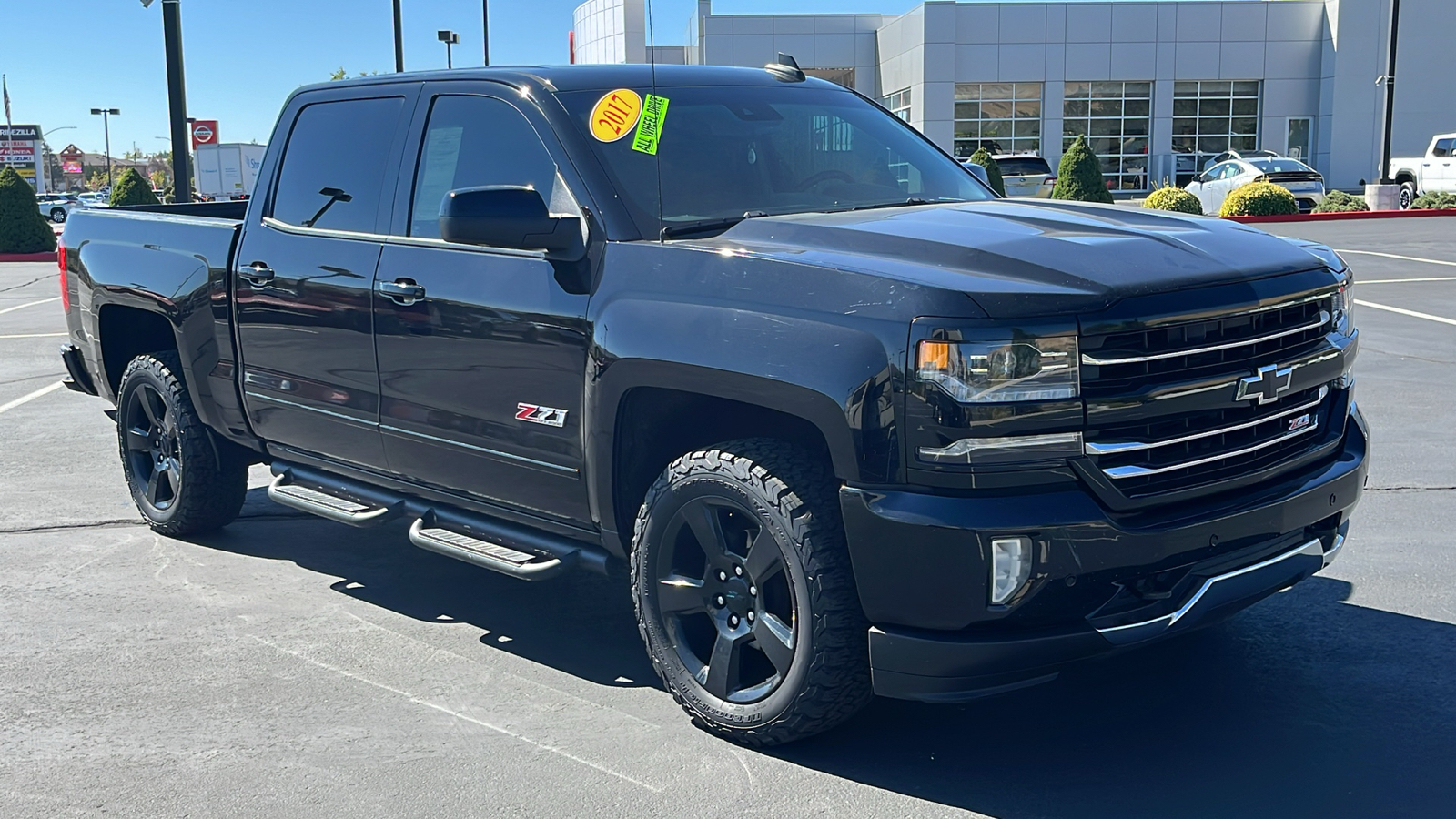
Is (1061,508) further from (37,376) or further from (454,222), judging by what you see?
(37,376)

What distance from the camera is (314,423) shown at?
5.30 m

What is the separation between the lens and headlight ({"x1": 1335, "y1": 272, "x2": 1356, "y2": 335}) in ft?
13.2

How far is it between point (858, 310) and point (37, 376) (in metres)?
9.96

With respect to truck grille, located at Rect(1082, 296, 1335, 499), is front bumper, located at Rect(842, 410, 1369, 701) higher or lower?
lower

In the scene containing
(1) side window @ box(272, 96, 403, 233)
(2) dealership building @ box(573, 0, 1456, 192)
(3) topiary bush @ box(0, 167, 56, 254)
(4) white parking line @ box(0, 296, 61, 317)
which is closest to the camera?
(1) side window @ box(272, 96, 403, 233)

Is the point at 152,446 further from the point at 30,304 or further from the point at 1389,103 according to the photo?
the point at 1389,103

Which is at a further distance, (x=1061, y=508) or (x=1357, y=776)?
(x=1357, y=776)

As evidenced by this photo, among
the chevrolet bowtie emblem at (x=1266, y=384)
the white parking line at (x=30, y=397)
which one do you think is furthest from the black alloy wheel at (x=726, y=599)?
the white parking line at (x=30, y=397)

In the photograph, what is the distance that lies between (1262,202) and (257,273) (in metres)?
25.3

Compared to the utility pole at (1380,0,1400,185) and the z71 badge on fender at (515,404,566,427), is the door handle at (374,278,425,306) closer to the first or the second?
the z71 badge on fender at (515,404,566,427)

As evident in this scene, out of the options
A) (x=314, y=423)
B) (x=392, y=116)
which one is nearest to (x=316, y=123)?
(x=392, y=116)

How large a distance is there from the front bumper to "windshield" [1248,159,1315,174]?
Result: 29.9 m

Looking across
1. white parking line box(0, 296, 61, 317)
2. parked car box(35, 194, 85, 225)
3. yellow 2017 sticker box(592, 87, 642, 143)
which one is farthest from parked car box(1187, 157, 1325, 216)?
parked car box(35, 194, 85, 225)

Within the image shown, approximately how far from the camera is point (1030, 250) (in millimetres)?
3625
